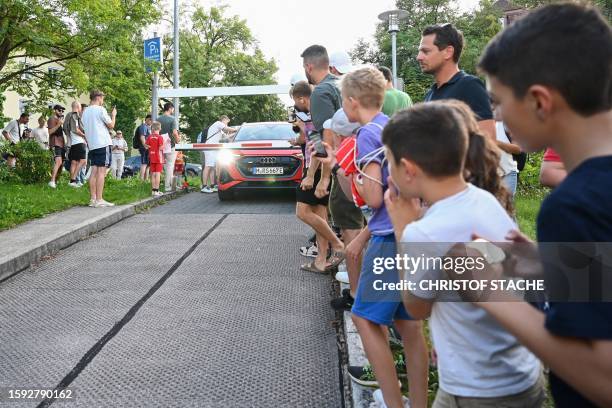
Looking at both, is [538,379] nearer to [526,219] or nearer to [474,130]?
[474,130]

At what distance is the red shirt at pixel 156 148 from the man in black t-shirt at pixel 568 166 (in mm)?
11464

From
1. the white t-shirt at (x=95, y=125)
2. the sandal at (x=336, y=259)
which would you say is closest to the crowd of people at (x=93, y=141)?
the white t-shirt at (x=95, y=125)

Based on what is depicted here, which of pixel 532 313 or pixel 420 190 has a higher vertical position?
pixel 420 190

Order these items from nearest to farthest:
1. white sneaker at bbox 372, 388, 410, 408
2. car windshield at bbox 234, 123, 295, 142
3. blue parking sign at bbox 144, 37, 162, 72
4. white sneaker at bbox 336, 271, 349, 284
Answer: white sneaker at bbox 372, 388, 410, 408, white sneaker at bbox 336, 271, 349, 284, car windshield at bbox 234, 123, 295, 142, blue parking sign at bbox 144, 37, 162, 72

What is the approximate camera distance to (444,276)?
1.56 meters

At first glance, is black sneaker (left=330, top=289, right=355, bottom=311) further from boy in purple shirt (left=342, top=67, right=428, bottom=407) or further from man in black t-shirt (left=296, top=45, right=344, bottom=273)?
boy in purple shirt (left=342, top=67, right=428, bottom=407)

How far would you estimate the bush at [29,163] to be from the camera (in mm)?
13117

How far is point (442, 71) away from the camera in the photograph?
12.5 feet

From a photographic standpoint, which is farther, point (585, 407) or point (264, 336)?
point (264, 336)

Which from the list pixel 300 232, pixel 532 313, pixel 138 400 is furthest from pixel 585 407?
pixel 300 232

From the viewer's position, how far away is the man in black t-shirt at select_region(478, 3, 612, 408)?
102 cm

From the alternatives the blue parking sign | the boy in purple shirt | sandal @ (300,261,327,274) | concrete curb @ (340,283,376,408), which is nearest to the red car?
sandal @ (300,261,327,274)

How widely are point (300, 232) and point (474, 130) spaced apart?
6.31 m

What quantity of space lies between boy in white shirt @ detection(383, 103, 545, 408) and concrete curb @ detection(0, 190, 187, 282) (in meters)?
5.17
